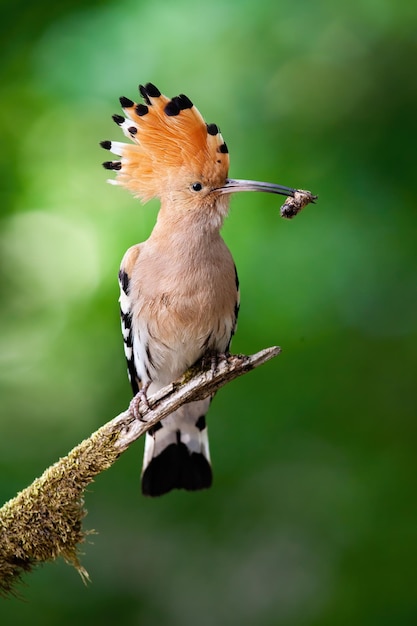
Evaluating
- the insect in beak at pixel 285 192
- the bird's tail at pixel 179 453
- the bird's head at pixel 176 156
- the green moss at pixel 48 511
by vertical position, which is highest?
the bird's head at pixel 176 156

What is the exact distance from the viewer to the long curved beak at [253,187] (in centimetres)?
167

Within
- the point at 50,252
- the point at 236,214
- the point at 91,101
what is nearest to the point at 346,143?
the point at 236,214

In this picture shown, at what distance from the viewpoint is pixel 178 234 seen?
177 centimetres

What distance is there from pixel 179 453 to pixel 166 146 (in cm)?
87

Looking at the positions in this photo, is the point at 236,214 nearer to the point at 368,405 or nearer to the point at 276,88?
the point at 276,88

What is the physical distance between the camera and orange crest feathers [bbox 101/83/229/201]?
5.57ft

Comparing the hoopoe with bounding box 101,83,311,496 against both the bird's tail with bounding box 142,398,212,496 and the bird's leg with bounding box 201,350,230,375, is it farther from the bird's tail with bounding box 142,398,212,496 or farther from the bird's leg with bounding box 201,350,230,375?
the bird's tail with bounding box 142,398,212,496

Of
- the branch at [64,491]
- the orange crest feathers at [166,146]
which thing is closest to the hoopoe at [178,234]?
the orange crest feathers at [166,146]

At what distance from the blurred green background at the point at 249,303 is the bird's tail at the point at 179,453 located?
48 centimetres

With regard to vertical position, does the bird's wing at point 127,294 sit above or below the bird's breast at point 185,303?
above

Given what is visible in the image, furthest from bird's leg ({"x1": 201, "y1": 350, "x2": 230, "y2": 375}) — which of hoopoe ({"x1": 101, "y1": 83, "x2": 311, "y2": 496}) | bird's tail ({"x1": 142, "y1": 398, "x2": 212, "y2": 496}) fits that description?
bird's tail ({"x1": 142, "y1": 398, "x2": 212, "y2": 496})

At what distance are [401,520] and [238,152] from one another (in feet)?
4.55

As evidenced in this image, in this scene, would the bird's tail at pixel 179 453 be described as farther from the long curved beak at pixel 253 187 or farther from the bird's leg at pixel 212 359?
the long curved beak at pixel 253 187

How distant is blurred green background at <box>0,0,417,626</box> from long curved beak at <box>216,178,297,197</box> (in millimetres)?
812
